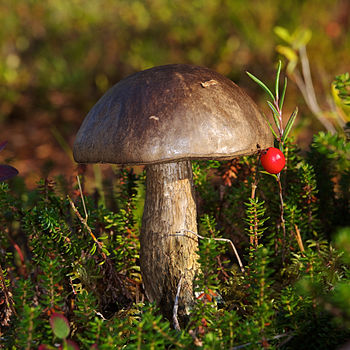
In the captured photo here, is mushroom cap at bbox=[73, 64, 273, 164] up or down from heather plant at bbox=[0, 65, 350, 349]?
up

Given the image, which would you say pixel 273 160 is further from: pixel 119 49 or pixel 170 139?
pixel 119 49

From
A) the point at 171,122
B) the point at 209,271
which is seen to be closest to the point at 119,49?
the point at 171,122

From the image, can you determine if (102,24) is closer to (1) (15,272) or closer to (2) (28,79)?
(2) (28,79)

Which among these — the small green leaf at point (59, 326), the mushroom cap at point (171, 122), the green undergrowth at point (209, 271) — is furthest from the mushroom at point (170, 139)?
the small green leaf at point (59, 326)

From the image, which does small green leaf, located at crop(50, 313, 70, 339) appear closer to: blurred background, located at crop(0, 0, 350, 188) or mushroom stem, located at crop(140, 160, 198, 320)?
mushroom stem, located at crop(140, 160, 198, 320)

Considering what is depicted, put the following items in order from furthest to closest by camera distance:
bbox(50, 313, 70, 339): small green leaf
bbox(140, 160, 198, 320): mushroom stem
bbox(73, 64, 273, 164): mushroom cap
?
bbox(140, 160, 198, 320): mushroom stem, bbox(73, 64, 273, 164): mushroom cap, bbox(50, 313, 70, 339): small green leaf

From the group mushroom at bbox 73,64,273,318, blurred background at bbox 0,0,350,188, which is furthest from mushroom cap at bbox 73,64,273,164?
blurred background at bbox 0,0,350,188
